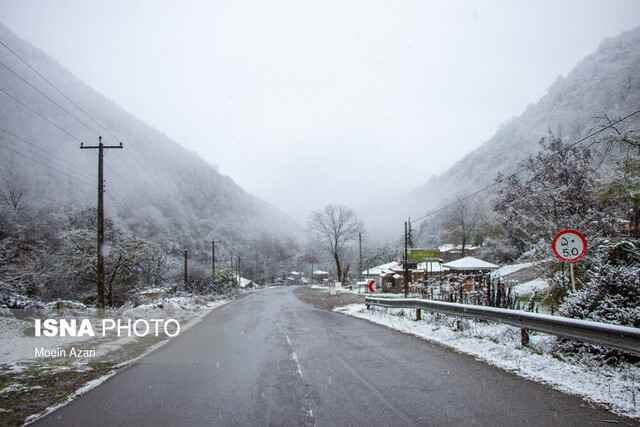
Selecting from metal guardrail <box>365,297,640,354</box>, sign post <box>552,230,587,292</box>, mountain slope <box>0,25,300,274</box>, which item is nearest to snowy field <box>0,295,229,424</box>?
metal guardrail <box>365,297,640,354</box>

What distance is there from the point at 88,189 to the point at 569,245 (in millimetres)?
83795

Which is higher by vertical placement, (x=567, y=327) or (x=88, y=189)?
(x=88, y=189)

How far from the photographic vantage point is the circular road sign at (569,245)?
792 cm

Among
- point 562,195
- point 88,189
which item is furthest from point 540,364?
point 88,189

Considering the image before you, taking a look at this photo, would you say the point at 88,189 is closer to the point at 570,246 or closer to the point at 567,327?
the point at 570,246

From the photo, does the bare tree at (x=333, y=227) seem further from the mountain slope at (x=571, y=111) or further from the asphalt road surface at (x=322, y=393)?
the asphalt road surface at (x=322, y=393)

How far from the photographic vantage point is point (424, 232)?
104 meters

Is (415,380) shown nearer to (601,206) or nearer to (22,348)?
(22,348)

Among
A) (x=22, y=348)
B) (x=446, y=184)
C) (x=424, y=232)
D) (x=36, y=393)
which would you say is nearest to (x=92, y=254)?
(x=22, y=348)

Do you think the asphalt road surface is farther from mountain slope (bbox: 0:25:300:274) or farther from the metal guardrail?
mountain slope (bbox: 0:25:300:274)

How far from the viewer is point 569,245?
320 inches

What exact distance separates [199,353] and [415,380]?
508 cm

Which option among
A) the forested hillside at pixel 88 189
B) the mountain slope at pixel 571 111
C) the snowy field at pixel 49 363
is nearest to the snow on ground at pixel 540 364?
the snowy field at pixel 49 363

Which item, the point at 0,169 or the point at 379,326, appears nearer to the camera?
the point at 379,326
